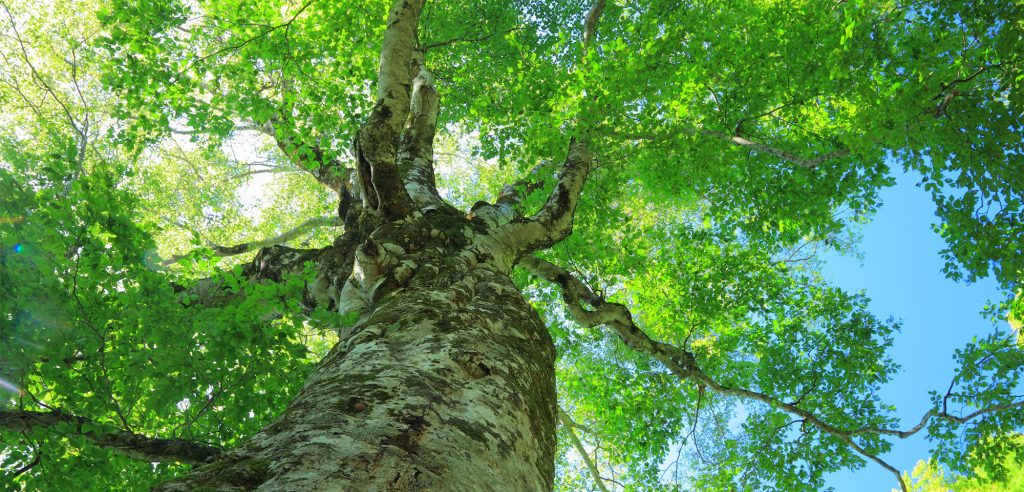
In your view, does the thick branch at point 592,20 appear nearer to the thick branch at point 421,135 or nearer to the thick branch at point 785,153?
the thick branch at point 785,153

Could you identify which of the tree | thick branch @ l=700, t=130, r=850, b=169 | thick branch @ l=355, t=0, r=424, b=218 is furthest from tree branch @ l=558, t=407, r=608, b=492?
thick branch @ l=355, t=0, r=424, b=218

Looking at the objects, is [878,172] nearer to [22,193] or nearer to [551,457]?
[551,457]

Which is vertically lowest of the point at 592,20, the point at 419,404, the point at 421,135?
the point at 419,404

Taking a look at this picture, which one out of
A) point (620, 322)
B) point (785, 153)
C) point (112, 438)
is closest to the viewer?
point (112, 438)

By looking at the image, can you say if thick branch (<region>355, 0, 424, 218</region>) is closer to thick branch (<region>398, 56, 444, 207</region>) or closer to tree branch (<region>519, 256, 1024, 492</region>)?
thick branch (<region>398, 56, 444, 207</region>)

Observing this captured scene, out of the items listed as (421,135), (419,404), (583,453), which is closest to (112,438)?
(419,404)

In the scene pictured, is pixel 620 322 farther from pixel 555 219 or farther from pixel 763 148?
pixel 763 148

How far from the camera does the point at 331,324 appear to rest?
148 inches

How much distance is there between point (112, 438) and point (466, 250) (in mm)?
2723

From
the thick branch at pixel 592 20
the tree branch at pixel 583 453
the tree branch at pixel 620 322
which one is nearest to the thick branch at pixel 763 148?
the thick branch at pixel 592 20

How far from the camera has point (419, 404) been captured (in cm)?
193

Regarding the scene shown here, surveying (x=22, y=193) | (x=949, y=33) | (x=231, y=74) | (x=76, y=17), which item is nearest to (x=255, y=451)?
(x=22, y=193)

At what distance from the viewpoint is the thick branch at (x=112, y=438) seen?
3.15m

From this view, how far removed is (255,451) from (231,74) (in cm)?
781
